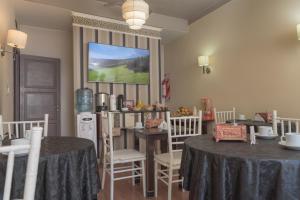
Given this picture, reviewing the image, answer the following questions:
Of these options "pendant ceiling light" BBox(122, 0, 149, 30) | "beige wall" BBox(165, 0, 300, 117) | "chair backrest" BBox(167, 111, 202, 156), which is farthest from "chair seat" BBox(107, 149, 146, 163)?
"beige wall" BBox(165, 0, 300, 117)

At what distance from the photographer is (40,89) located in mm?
5133

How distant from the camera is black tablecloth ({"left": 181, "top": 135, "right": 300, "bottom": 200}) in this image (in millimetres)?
1133

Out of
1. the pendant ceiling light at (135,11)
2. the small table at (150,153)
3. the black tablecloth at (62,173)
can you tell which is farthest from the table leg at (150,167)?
the pendant ceiling light at (135,11)

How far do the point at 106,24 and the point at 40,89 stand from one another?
2.10 meters

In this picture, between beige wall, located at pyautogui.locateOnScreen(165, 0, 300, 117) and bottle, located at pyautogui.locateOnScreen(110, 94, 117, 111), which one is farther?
bottle, located at pyautogui.locateOnScreen(110, 94, 117, 111)

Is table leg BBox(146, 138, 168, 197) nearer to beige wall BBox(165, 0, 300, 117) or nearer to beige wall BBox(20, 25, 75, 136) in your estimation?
beige wall BBox(165, 0, 300, 117)

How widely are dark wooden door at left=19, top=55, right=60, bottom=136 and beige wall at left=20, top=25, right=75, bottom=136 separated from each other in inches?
4.6

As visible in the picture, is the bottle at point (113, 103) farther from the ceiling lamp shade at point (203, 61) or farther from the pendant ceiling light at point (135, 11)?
the pendant ceiling light at point (135, 11)

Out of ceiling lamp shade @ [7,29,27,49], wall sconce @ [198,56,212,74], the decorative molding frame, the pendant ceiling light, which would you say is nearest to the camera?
the pendant ceiling light

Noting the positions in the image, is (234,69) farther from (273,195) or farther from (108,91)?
(273,195)

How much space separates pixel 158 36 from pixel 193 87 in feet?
4.81

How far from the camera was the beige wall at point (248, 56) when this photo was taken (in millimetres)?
3396

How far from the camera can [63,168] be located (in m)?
1.46

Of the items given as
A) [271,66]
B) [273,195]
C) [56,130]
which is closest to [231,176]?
[273,195]
